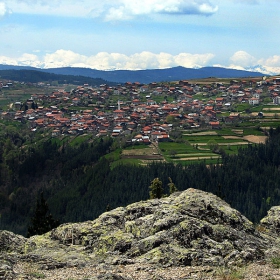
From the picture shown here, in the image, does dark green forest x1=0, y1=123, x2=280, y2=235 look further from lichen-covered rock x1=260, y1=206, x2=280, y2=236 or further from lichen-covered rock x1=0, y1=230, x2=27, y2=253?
lichen-covered rock x1=0, y1=230, x2=27, y2=253

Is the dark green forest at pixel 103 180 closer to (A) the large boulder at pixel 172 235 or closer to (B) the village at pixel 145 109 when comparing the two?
(B) the village at pixel 145 109

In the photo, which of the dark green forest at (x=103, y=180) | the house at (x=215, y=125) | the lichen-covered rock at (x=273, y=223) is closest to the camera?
the lichen-covered rock at (x=273, y=223)

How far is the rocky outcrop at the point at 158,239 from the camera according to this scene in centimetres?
1199

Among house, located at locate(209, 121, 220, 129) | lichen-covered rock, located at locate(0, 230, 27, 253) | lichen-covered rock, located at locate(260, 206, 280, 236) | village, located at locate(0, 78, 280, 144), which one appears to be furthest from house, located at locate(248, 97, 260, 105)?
lichen-covered rock, located at locate(0, 230, 27, 253)

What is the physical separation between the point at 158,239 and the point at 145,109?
13077 centimetres

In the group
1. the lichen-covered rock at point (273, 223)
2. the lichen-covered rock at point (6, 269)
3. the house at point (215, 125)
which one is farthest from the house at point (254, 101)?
the lichen-covered rock at point (6, 269)

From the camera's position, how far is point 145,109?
468 feet

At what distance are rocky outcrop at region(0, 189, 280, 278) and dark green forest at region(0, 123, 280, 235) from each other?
138 feet

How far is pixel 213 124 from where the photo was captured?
4281 inches

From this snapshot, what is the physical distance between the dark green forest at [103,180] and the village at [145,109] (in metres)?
19.5

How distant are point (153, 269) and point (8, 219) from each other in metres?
67.6

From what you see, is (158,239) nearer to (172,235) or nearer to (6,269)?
(172,235)

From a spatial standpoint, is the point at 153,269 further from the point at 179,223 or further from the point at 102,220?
the point at 102,220

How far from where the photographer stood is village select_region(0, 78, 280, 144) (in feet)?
381
